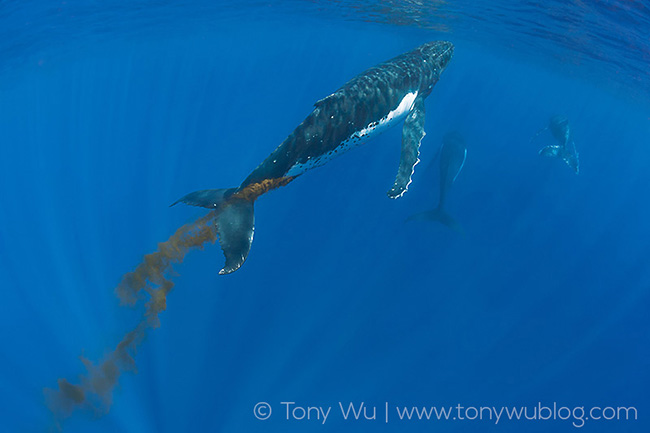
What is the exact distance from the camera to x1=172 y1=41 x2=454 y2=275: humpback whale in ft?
18.2

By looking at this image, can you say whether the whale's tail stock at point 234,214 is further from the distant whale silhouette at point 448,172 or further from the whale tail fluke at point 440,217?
the whale tail fluke at point 440,217

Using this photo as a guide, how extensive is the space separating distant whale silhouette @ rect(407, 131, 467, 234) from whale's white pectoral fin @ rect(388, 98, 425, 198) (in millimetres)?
5614

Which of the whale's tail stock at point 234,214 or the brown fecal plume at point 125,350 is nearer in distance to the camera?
the whale's tail stock at point 234,214

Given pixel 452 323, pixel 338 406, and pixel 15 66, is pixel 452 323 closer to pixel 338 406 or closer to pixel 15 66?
pixel 338 406

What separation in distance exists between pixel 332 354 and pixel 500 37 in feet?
83.6

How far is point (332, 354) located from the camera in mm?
11812

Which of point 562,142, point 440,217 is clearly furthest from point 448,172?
point 562,142

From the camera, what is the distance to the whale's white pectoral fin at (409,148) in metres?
7.04

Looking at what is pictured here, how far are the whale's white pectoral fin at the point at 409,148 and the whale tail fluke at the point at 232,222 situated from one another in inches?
113

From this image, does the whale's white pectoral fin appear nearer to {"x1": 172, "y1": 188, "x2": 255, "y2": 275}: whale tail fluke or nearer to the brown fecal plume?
{"x1": 172, "y1": 188, "x2": 255, "y2": 275}: whale tail fluke

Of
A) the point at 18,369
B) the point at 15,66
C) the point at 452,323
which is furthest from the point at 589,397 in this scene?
the point at 15,66

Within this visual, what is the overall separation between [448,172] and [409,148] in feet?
23.0

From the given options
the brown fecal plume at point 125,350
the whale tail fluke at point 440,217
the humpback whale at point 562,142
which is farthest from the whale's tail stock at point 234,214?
the humpback whale at point 562,142

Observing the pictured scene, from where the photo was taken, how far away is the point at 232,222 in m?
5.54
